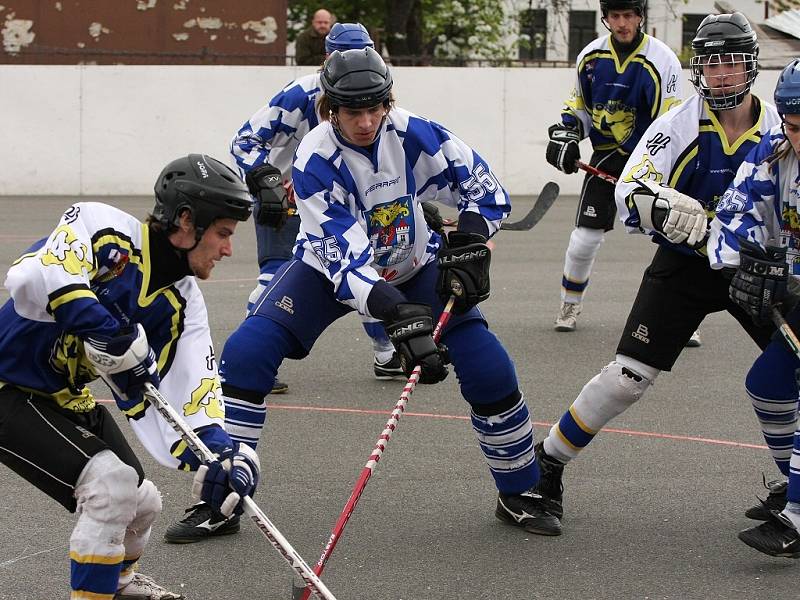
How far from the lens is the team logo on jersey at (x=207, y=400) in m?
3.76

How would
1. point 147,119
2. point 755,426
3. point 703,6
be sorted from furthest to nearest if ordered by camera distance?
point 703,6, point 147,119, point 755,426

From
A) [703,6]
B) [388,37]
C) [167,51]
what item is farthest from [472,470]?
[703,6]

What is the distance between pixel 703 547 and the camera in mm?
4652

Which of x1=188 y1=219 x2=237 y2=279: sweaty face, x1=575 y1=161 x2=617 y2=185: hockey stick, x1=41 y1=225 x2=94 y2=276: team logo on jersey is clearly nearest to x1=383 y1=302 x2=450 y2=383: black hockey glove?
x1=188 y1=219 x2=237 y2=279: sweaty face

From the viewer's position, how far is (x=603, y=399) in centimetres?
489

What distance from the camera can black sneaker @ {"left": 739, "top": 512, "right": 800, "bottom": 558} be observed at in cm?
429

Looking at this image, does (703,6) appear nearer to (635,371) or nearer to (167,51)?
(167,51)

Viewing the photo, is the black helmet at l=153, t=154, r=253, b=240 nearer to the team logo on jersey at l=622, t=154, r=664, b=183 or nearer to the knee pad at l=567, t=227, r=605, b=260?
the team logo on jersey at l=622, t=154, r=664, b=183

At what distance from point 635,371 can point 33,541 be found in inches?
85.5

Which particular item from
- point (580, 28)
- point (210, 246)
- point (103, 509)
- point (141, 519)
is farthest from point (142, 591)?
point (580, 28)

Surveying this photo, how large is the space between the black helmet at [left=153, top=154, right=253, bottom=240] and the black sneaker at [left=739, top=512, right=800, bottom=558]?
1.94 meters

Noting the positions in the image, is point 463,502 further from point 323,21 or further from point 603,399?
point 323,21

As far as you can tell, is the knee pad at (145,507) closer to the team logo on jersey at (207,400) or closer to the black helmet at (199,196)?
the team logo on jersey at (207,400)

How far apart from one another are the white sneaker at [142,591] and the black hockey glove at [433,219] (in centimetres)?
177
